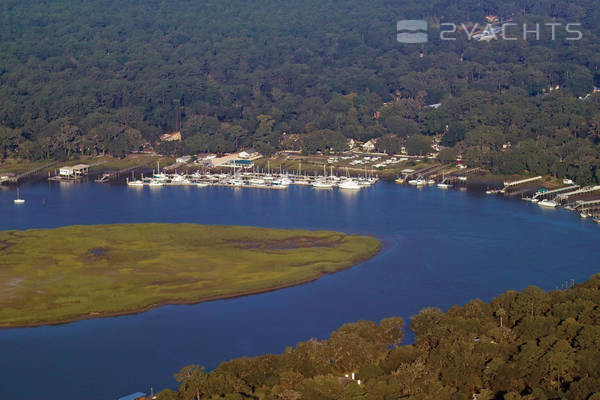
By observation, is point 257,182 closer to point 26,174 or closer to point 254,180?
point 254,180

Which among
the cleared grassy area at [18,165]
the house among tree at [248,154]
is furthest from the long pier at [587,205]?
the cleared grassy area at [18,165]

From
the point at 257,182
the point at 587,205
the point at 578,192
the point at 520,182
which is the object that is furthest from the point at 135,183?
the point at 587,205

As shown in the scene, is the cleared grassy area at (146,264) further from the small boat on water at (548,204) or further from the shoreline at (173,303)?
the small boat on water at (548,204)

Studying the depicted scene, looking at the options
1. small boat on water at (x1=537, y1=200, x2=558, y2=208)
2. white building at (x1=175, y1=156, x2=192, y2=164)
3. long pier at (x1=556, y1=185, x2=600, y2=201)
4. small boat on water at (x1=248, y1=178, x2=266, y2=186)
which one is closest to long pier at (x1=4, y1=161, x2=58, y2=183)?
white building at (x1=175, y1=156, x2=192, y2=164)

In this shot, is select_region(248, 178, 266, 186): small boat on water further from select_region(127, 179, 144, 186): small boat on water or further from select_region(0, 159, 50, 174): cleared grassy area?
select_region(0, 159, 50, 174): cleared grassy area

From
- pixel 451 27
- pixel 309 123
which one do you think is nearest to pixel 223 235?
pixel 309 123

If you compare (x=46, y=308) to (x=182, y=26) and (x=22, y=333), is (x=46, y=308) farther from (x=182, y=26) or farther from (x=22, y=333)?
(x=182, y=26)
